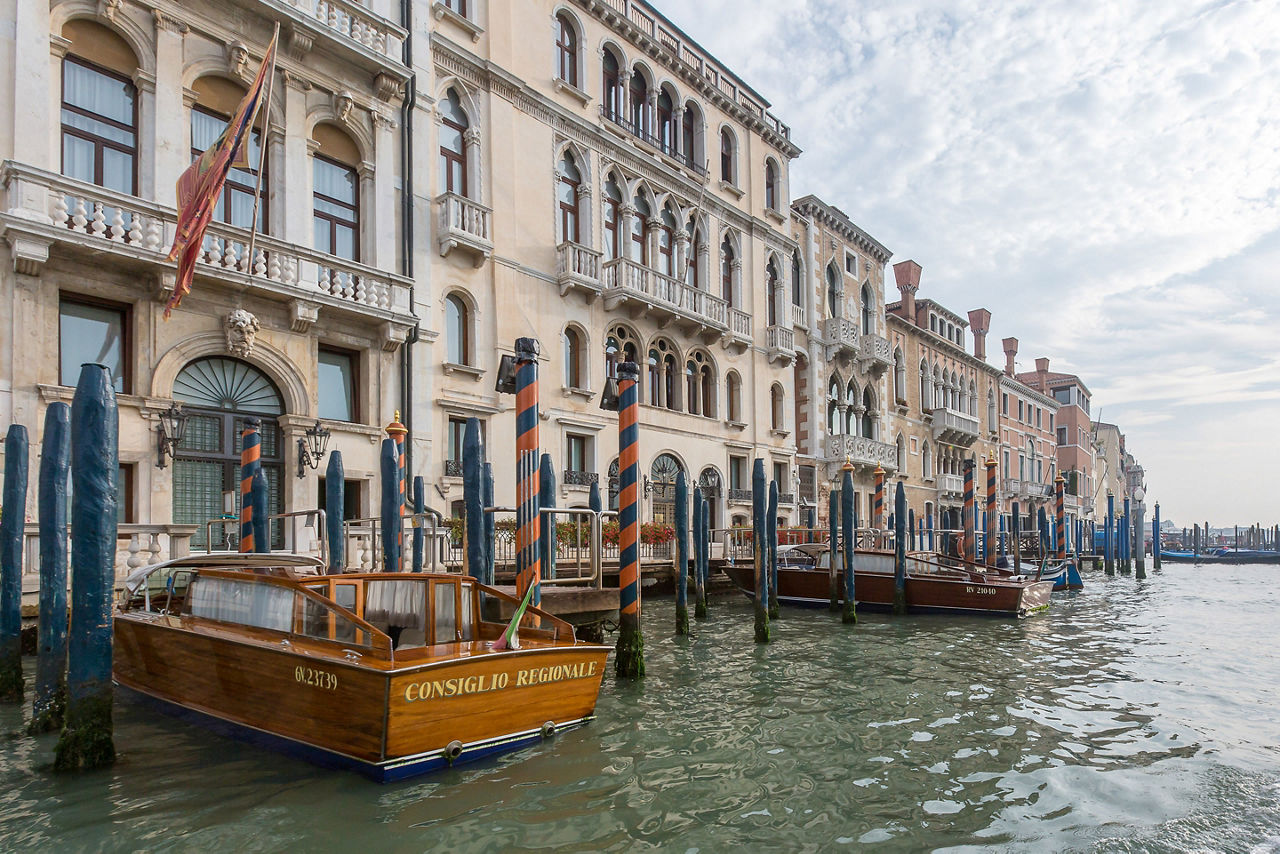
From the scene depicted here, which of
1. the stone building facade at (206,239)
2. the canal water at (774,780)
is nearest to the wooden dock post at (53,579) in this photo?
the canal water at (774,780)

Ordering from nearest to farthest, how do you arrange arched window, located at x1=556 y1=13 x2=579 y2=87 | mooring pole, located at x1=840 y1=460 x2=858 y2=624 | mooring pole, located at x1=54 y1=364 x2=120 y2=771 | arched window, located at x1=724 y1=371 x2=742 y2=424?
mooring pole, located at x1=54 y1=364 x2=120 y2=771 → mooring pole, located at x1=840 y1=460 x2=858 y2=624 → arched window, located at x1=556 y1=13 x2=579 y2=87 → arched window, located at x1=724 y1=371 x2=742 y2=424

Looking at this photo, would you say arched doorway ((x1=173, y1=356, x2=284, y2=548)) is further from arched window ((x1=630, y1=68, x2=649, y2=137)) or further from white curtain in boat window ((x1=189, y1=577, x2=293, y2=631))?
arched window ((x1=630, y1=68, x2=649, y2=137))

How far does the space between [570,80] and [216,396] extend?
11045 millimetres

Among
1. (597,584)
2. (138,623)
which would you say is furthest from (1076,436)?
(138,623)

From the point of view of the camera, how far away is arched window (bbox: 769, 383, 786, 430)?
82.2 feet

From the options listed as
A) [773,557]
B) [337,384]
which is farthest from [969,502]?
[337,384]

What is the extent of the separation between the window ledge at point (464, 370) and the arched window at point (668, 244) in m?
6.78

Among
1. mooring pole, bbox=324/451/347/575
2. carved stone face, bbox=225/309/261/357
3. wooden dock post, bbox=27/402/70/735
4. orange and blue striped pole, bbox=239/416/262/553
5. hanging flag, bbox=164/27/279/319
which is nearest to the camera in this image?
wooden dock post, bbox=27/402/70/735

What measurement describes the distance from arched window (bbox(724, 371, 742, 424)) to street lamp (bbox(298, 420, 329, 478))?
488 inches

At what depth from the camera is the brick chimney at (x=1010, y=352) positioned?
155ft

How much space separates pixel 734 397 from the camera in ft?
77.2

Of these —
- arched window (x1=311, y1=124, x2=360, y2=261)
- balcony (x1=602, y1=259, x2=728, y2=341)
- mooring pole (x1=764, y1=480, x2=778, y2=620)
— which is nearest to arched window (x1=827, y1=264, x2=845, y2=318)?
balcony (x1=602, y1=259, x2=728, y2=341)

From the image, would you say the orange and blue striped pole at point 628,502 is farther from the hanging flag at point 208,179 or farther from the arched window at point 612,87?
the arched window at point 612,87

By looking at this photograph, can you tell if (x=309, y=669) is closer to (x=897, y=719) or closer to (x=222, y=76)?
(x=897, y=719)
